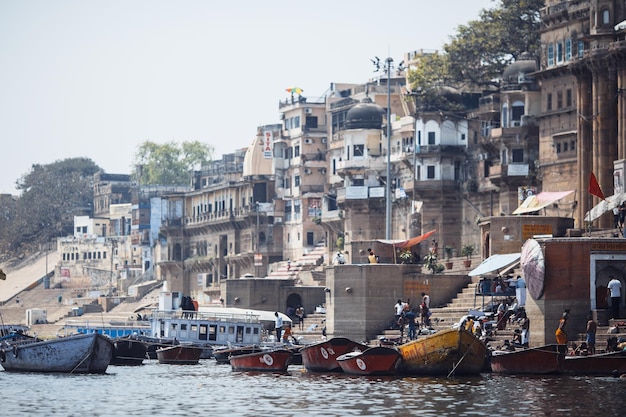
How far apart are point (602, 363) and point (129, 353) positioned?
20419mm

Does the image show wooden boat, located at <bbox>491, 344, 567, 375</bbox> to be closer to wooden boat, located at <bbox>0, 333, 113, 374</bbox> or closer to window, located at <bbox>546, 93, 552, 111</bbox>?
wooden boat, located at <bbox>0, 333, 113, 374</bbox>

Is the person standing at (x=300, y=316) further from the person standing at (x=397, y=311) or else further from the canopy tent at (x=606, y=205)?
the canopy tent at (x=606, y=205)

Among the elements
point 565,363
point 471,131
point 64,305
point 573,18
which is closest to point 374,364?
point 565,363

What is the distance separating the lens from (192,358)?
184ft

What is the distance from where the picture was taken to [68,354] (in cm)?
4697

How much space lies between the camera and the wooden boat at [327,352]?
151ft

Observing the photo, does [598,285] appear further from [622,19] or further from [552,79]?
[552,79]

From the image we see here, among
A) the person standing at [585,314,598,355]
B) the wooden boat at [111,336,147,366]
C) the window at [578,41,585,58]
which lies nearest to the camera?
the person standing at [585,314,598,355]

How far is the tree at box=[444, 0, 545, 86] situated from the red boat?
37893 mm

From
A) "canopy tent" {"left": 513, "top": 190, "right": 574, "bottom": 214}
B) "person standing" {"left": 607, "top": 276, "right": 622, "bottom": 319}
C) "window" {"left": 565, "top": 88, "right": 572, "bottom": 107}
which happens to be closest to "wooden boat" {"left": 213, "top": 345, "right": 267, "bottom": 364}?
"person standing" {"left": 607, "top": 276, "right": 622, "bottom": 319}

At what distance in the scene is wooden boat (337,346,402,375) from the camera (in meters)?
44.1

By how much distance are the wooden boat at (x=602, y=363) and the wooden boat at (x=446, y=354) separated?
284 cm

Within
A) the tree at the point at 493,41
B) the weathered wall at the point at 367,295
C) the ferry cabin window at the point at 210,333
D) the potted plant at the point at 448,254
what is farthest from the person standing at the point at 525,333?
the tree at the point at 493,41

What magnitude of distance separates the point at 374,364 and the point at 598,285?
7620 mm
